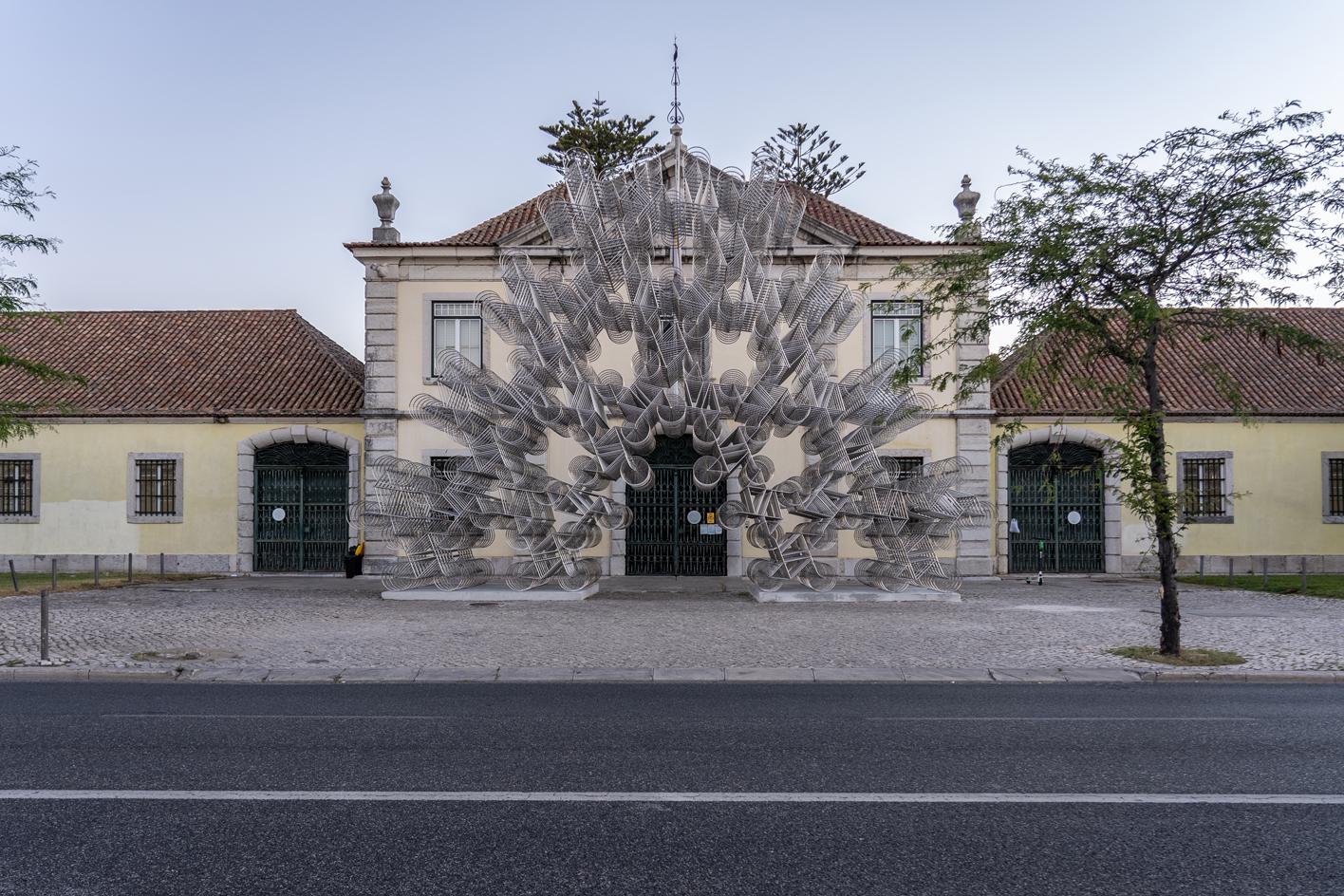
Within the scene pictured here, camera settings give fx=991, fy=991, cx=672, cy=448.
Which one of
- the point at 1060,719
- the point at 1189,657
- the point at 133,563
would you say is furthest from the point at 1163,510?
the point at 133,563

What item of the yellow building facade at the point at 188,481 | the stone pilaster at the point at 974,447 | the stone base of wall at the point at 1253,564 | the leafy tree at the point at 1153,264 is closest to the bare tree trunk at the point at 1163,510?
the leafy tree at the point at 1153,264

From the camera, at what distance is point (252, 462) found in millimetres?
23984

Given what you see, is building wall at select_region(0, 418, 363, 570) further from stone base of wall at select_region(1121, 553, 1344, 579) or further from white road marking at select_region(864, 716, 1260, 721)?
stone base of wall at select_region(1121, 553, 1344, 579)

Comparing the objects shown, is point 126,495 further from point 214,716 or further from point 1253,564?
point 1253,564

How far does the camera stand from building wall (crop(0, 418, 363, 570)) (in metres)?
24.0

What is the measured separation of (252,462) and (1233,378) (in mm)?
23168

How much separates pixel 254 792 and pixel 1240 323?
11136mm

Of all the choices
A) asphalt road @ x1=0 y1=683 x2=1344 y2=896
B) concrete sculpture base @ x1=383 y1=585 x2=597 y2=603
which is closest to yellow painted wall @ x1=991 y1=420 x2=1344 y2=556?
concrete sculpture base @ x1=383 y1=585 x2=597 y2=603

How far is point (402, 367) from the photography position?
22.8 metres

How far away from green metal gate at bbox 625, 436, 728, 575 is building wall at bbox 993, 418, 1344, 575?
885cm

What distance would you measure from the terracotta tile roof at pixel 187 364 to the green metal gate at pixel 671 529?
7.46 meters

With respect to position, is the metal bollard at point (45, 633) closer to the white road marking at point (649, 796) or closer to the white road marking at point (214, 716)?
the white road marking at point (214, 716)

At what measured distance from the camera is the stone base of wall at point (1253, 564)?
23797 mm

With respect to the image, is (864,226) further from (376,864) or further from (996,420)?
(376,864)
